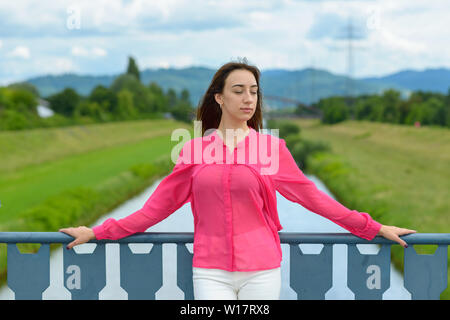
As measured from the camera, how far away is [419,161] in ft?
144

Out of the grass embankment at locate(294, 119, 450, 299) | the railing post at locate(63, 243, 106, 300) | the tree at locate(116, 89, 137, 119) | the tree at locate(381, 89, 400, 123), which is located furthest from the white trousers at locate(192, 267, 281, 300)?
the tree at locate(381, 89, 400, 123)

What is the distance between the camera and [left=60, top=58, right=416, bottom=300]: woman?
294cm

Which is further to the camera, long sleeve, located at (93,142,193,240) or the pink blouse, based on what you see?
long sleeve, located at (93,142,193,240)

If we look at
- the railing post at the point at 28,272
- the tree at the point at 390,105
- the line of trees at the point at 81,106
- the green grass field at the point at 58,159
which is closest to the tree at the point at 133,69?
the line of trees at the point at 81,106

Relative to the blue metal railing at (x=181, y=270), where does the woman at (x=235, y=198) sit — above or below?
above

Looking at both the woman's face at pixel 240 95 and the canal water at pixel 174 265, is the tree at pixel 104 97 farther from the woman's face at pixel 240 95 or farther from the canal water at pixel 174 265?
the woman's face at pixel 240 95

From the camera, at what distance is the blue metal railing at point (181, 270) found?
3.42 meters

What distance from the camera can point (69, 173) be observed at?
38125 mm

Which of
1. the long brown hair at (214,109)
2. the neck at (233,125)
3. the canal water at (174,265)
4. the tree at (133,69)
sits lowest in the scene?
the canal water at (174,265)

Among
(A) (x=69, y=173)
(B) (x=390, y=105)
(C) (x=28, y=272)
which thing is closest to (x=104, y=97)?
(A) (x=69, y=173)

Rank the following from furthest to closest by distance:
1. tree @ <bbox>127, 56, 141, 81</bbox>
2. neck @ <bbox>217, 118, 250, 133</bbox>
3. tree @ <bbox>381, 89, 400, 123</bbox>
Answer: tree @ <bbox>127, 56, 141, 81</bbox>, tree @ <bbox>381, 89, 400, 123</bbox>, neck @ <bbox>217, 118, 250, 133</bbox>

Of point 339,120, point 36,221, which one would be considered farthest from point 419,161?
point 339,120

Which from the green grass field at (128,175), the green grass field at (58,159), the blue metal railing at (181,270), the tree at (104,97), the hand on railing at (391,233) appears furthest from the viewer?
the tree at (104,97)

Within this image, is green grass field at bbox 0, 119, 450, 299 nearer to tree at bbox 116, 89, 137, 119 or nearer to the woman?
tree at bbox 116, 89, 137, 119
